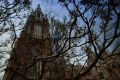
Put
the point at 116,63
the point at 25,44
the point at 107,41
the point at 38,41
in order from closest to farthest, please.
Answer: the point at 107,41 < the point at 25,44 < the point at 38,41 < the point at 116,63

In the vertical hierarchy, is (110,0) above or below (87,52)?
above

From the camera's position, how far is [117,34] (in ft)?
32.1

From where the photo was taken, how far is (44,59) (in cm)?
1130

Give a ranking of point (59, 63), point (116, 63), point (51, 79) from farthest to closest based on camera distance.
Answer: point (116, 63) → point (59, 63) → point (51, 79)

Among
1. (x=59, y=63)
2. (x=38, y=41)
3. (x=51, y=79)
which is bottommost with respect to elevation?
(x=51, y=79)

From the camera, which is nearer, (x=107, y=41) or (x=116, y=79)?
(x=107, y=41)

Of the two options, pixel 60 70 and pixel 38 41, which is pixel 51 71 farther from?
pixel 38 41

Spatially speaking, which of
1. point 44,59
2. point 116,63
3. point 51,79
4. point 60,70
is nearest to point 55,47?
point 44,59

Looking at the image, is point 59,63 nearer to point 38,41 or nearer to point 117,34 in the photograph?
point 38,41

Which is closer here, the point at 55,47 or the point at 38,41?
the point at 55,47

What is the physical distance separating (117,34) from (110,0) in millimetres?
1495

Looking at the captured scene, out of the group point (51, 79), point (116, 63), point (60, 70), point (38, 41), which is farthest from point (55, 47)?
point (116, 63)

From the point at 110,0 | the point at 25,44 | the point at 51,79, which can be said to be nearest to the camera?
the point at 110,0

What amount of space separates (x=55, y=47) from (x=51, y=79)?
113 inches
